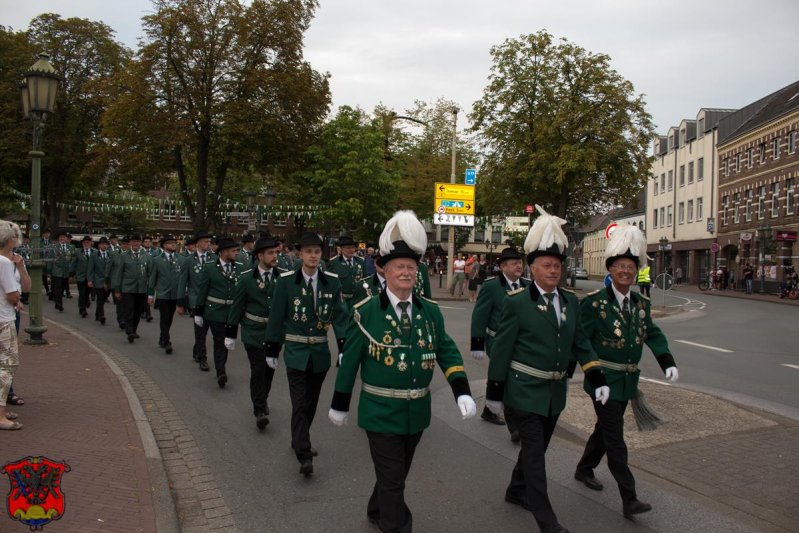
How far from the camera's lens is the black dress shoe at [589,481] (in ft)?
17.4

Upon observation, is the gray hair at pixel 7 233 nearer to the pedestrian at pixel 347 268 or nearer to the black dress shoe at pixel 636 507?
the black dress shoe at pixel 636 507

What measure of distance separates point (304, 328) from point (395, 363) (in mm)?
2091

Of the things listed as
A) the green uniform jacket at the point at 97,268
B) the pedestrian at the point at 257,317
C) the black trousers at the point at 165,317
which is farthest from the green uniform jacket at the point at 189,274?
the green uniform jacket at the point at 97,268

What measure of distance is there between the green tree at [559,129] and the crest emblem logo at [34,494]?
98.1 feet

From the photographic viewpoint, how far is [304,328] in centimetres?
593

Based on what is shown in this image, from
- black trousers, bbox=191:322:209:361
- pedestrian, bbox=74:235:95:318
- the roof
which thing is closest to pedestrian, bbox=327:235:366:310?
black trousers, bbox=191:322:209:361

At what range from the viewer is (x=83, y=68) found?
40594 millimetres

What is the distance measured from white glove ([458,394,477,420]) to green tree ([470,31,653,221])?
29.0m

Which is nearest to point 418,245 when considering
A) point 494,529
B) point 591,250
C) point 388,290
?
point 388,290

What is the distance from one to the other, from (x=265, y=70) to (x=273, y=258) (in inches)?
1107

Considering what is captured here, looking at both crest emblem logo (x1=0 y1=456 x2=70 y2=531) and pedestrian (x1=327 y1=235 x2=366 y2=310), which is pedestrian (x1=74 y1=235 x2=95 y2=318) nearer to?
pedestrian (x1=327 y1=235 x2=366 y2=310)

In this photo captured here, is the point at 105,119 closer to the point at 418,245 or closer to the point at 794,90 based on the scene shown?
the point at 418,245

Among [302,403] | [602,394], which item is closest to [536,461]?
[602,394]

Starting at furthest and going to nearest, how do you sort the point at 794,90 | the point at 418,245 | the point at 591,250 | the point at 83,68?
the point at 591,250 → the point at 794,90 → the point at 83,68 → the point at 418,245
